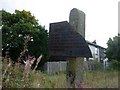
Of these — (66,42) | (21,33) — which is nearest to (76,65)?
(66,42)

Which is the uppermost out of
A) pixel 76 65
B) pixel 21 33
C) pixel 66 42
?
pixel 21 33

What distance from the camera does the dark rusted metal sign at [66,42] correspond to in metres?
3.28

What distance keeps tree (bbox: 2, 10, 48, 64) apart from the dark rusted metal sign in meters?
21.3

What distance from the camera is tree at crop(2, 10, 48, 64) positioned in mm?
26266

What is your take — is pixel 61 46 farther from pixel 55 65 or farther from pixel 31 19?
pixel 31 19

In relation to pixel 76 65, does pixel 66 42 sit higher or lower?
higher

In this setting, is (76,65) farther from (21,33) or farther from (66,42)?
(21,33)

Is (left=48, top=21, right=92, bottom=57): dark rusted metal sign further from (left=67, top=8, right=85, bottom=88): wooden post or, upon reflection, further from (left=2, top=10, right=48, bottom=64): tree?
(left=2, top=10, right=48, bottom=64): tree

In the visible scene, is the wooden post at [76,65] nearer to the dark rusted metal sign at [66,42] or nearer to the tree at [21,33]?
the dark rusted metal sign at [66,42]

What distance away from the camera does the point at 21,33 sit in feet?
92.0

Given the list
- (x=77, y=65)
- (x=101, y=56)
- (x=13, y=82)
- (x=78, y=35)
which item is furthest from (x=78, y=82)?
(x=101, y=56)

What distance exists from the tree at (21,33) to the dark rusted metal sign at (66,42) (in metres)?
21.3

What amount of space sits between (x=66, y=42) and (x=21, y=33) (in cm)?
2489

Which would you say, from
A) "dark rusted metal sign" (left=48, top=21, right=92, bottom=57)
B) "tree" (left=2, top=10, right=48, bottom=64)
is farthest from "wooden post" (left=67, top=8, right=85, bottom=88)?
"tree" (left=2, top=10, right=48, bottom=64)
